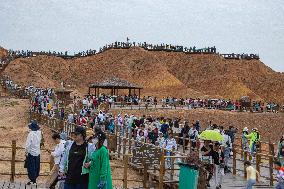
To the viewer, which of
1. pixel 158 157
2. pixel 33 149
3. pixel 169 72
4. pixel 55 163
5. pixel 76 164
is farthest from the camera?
pixel 169 72

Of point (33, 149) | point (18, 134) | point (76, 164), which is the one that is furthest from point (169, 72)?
point (76, 164)

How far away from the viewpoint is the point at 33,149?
465 inches

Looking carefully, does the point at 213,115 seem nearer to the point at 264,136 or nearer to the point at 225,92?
the point at 264,136

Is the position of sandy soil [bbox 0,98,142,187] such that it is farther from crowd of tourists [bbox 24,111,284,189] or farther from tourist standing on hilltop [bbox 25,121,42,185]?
tourist standing on hilltop [bbox 25,121,42,185]

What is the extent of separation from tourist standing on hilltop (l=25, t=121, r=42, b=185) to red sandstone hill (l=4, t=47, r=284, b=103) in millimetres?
65378

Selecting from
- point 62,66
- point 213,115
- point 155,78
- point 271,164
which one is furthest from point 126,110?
point 62,66

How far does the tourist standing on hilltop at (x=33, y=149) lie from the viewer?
11.6 metres

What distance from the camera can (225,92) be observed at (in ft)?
282

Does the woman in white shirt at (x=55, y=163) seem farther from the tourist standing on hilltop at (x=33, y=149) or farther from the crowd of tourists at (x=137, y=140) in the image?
the tourist standing on hilltop at (x=33, y=149)

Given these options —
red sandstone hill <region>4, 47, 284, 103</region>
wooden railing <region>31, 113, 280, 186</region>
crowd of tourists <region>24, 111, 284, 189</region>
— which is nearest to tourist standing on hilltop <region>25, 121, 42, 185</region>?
crowd of tourists <region>24, 111, 284, 189</region>

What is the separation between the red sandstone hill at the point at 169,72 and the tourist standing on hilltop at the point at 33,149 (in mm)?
65378

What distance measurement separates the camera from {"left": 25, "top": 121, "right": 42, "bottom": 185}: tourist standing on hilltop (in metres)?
11.6

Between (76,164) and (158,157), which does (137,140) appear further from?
(76,164)

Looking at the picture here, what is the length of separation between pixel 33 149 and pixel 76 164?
14.7 feet
